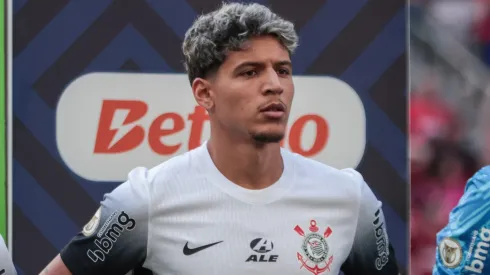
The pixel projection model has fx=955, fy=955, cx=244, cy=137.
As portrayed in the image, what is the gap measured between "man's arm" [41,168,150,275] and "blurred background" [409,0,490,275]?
4.24 ft

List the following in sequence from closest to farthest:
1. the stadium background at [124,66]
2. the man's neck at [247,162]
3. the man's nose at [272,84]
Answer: the man's nose at [272,84] < the man's neck at [247,162] < the stadium background at [124,66]

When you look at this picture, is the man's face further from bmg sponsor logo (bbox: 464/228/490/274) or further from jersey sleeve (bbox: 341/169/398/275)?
bmg sponsor logo (bbox: 464/228/490/274)

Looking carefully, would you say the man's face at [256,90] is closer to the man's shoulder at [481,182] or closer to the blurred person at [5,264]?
the man's shoulder at [481,182]

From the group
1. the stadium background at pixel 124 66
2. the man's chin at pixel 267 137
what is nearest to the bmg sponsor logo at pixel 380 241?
the man's chin at pixel 267 137

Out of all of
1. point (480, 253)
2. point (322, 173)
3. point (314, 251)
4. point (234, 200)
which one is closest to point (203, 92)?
point (234, 200)

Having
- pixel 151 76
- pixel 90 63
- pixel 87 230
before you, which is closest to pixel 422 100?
pixel 151 76

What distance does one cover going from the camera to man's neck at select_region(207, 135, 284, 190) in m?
2.53

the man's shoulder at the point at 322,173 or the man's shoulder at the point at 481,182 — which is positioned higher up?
the man's shoulder at the point at 322,173

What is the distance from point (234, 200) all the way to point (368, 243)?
0.40m

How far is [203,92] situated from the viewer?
2.56 metres

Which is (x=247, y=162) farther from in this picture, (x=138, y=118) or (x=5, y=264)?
(x=138, y=118)

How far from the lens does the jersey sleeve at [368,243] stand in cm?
261

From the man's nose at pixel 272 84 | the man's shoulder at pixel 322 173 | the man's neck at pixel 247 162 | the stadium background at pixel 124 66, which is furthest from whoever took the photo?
the stadium background at pixel 124 66

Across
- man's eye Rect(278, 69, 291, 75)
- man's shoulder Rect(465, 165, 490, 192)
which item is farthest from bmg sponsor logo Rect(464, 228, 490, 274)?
man's eye Rect(278, 69, 291, 75)
